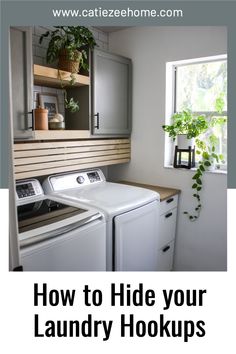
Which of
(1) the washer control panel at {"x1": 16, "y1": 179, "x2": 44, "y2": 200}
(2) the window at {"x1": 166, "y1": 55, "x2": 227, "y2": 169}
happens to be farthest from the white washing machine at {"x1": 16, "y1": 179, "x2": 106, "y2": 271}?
(2) the window at {"x1": 166, "y1": 55, "x2": 227, "y2": 169}

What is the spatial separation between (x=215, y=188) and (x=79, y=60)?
1349 mm

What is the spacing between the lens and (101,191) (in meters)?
2.10

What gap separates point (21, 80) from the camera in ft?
5.18

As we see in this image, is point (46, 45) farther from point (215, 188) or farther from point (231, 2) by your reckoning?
point (215, 188)

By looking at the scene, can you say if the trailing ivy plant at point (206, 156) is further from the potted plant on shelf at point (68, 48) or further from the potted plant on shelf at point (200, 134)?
the potted plant on shelf at point (68, 48)

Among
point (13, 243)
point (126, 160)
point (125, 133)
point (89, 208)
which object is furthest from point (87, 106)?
point (13, 243)

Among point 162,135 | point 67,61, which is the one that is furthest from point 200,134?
point 67,61

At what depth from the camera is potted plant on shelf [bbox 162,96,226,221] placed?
221 centimetres

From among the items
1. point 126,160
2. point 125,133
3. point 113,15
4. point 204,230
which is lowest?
point 204,230

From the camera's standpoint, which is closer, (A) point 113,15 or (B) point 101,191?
(A) point 113,15

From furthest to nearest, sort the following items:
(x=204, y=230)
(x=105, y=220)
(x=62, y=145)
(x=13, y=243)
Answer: (x=204, y=230), (x=62, y=145), (x=105, y=220), (x=13, y=243)

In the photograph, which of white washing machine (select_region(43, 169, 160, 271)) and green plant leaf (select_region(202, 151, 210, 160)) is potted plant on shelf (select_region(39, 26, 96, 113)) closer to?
white washing machine (select_region(43, 169, 160, 271))

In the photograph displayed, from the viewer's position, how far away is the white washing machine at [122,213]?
169 centimetres

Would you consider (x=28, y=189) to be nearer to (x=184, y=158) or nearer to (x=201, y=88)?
(x=184, y=158)
